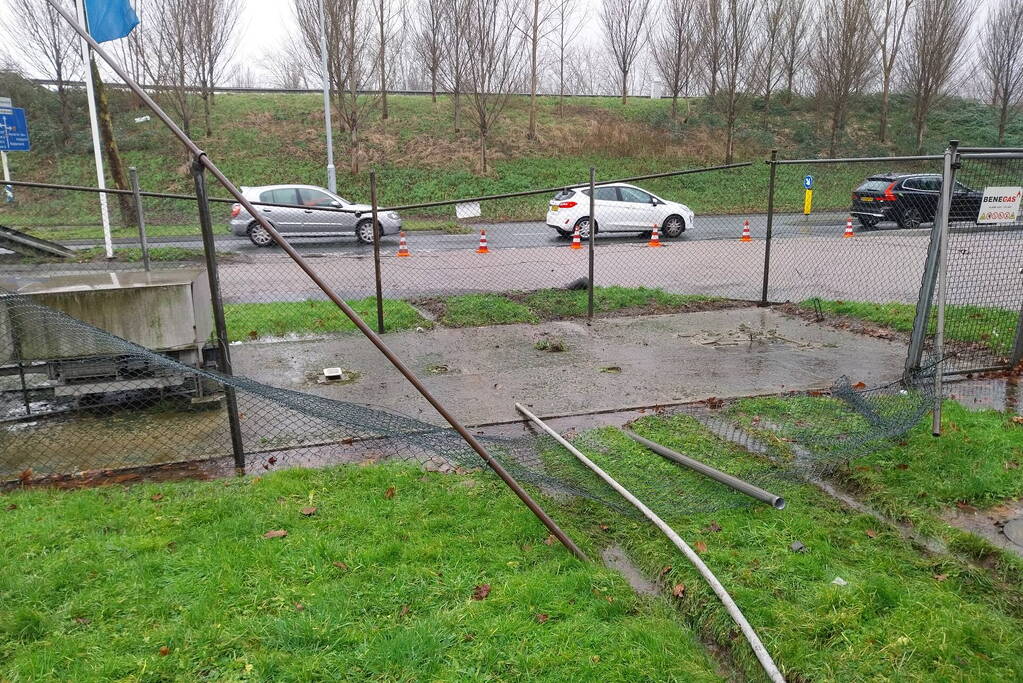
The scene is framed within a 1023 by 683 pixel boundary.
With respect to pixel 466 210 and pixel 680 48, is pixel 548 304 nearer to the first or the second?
pixel 466 210

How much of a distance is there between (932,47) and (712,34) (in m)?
10.3

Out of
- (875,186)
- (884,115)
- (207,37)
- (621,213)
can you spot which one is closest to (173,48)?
(207,37)

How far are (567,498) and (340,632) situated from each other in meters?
1.80

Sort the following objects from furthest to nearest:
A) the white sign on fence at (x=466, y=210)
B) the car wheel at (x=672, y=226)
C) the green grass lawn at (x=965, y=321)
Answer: the car wheel at (x=672, y=226)
the white sign on fence at (x=466, y=210)
the green grass lawn at (x=965, y=321)

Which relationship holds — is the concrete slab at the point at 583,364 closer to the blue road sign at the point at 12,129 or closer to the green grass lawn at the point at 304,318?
the green grass lawn at the point at 304,318

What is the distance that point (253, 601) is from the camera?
342 centimetres

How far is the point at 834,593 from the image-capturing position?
3.41 metres

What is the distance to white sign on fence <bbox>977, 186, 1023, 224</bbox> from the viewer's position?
20.4ft

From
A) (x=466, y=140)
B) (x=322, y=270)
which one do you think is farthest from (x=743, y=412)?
(x=466, y=140)

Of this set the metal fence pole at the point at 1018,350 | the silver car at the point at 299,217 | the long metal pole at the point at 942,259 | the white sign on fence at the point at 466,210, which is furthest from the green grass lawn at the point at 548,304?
the silver car at the point at 299,217

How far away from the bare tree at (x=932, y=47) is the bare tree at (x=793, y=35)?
4.85 m

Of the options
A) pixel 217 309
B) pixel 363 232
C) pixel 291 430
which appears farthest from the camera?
pixel 363 232

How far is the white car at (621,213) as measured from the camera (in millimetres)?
18234

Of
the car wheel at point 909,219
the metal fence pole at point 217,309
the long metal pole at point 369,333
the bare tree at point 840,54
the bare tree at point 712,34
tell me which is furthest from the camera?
the bare tree at point 712,34
